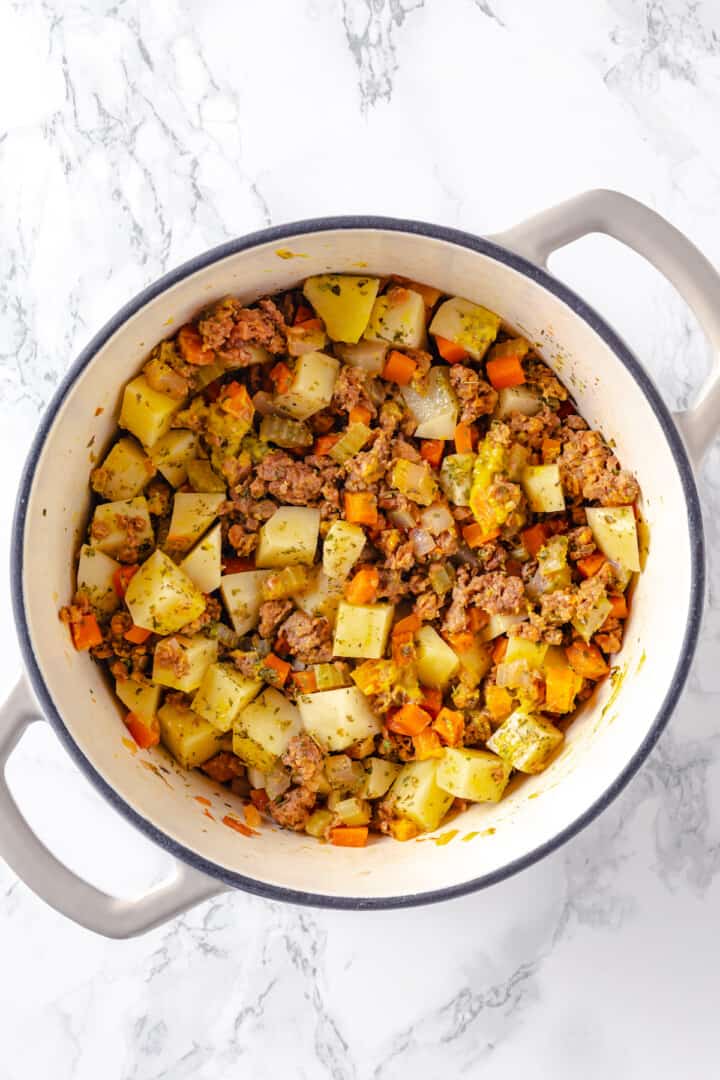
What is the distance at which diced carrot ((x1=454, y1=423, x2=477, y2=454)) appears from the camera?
2.34 meters

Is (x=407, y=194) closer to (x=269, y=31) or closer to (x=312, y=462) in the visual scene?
(x=269, y=31)

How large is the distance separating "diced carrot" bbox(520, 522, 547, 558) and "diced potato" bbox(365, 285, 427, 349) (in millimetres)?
484

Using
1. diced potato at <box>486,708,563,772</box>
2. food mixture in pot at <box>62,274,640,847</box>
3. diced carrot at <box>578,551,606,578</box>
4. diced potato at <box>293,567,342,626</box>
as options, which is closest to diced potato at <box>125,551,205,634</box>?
food mixture in pot at <box>62,274,640,847</box>

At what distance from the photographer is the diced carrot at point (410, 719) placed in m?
2.34

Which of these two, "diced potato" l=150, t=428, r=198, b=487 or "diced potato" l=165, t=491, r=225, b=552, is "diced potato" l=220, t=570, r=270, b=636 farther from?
"diced potato" l=150, t=428, r=198, b=487

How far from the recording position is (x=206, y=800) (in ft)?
7.64

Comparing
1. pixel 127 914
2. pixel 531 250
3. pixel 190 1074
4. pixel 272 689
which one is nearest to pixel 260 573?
pixel 272 689

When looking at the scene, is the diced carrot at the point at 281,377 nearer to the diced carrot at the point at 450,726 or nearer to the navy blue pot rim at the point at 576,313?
the navy blue pot rim at the point at 576,313

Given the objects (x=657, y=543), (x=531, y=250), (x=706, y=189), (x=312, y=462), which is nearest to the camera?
(x=531, y=250)

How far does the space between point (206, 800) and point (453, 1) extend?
1.95m

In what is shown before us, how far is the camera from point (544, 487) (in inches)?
91.0

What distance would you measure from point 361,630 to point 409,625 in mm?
121

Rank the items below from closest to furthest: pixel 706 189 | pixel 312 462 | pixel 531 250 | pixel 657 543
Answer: pixel 531 250 → pixel 657 543 → pixel 312 462 → pixel 706 189

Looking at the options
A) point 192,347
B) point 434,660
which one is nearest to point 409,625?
point 434,660
